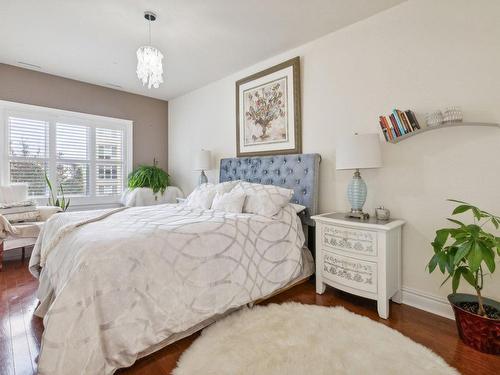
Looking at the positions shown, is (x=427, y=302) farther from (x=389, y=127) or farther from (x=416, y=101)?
(x=416, y=101)

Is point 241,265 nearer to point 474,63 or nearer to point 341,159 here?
point 341,159

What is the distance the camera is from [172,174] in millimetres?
4883

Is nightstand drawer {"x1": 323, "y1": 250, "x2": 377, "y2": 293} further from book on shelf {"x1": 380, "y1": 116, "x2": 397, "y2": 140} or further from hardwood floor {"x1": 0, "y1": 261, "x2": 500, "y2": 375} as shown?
book on shelf {"x1": 380, "y1": 116, "x2": 397, "y2": 140}

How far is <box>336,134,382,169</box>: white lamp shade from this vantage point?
6.75 feet

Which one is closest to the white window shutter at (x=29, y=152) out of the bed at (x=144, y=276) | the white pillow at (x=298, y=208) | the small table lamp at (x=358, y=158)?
the bed at (x=144, y=276)

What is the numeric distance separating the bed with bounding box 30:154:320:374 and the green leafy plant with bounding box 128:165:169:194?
1972 millimetres

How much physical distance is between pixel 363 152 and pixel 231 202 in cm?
124

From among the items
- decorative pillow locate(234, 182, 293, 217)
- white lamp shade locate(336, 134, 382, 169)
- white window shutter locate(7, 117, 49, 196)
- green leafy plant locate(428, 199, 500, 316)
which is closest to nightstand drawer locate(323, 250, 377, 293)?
green leafy plant locate(428, 199, 500, 316)

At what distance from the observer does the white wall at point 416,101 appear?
1798mm

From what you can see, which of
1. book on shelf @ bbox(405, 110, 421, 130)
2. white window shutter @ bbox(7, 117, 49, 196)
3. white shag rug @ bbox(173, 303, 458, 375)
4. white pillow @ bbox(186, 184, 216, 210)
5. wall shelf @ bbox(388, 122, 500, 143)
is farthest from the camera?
white window shutter @ bbox(7, 117, 49, 196)

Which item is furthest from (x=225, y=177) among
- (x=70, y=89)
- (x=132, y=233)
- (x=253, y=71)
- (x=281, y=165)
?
(x=70, y=89)

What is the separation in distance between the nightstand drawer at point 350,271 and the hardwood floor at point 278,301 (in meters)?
0.20

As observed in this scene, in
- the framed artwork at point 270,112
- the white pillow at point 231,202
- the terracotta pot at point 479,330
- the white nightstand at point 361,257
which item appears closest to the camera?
the terracotta pot at point 479,330

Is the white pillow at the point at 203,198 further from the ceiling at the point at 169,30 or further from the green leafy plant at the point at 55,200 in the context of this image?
the green leafy plant at the point at 55,200
